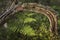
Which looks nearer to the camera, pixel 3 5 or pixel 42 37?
pixel 42 37

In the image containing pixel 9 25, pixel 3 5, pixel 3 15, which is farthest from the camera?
pixel 3 5

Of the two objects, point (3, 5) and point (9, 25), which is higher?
point (3, 5)

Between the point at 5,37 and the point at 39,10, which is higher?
the point at 39,10

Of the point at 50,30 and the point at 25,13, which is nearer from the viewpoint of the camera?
the point at 50,30

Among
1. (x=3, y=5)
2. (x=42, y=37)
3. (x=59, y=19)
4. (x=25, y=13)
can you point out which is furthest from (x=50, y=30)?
(x=3, y=5)

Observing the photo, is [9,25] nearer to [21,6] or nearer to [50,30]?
[21,6]

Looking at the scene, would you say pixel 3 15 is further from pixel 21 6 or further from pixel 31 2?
pixel 31 2

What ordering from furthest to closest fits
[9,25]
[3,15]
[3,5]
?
1. [3,5]
2. [9,25]
3. [3,15]

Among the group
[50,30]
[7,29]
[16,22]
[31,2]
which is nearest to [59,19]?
[50,30]

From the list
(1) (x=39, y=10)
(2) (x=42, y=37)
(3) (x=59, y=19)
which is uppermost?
(1) (x=39, y=10)
